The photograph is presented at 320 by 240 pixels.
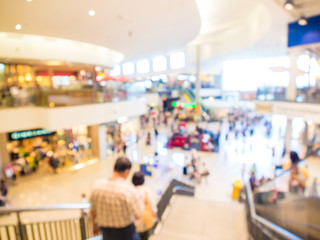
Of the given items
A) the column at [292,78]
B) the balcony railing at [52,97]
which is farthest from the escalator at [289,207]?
the column at [292,78]

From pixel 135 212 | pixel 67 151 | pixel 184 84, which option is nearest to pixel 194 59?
pixel 184 84

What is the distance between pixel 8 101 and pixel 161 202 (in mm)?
7957

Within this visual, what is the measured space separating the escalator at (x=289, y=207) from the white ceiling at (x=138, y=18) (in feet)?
20.4

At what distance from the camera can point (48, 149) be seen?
1331 centimetres

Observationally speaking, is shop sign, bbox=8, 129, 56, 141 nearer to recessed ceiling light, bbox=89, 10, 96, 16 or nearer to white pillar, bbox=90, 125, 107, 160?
white pillar, bbox=90, 125, 107, 160

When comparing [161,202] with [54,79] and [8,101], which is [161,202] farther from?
[54,79]

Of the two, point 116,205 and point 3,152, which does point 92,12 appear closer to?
point 116,205

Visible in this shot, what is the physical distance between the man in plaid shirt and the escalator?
10.3 feet

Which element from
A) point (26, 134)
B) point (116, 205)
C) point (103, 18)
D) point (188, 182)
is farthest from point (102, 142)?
point (116, 205)

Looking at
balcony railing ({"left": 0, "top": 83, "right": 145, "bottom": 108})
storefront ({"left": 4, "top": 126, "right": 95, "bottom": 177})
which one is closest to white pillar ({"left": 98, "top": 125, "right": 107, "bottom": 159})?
storefront ({"left": 4, "top": 126, "right": 95, "bottom": 177})

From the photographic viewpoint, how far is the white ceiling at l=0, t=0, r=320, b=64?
6.41m

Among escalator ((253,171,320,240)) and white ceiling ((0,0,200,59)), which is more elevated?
white ceiling ((0,0,200,59))

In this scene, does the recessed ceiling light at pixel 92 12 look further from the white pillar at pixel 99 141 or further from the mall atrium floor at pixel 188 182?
the white pillar at pixel 99 141

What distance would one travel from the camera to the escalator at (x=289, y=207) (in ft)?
11.9
